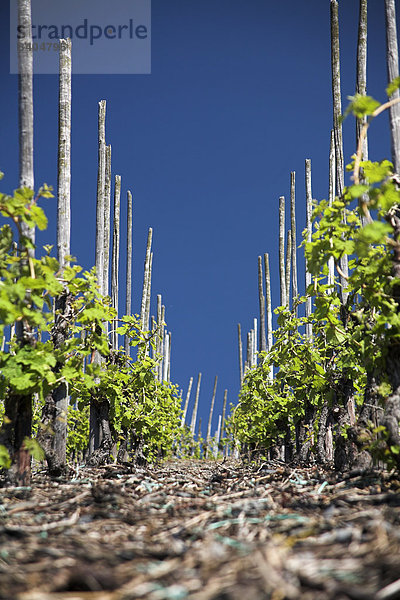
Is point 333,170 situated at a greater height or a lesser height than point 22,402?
greater

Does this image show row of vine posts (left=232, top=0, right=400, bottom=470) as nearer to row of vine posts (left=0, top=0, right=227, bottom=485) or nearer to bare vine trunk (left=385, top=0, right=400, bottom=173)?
bare vine trunk (left=385, top=0, right=400, bottom=173)

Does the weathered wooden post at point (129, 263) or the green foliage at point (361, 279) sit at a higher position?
the weathered wooden post at point (129, 263)

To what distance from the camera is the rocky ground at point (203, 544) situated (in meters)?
1.57

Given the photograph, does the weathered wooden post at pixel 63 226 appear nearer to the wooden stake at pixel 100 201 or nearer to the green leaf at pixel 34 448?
the green leaf at pixel 34 448

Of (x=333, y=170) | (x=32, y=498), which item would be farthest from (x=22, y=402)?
(x=333, y=170)

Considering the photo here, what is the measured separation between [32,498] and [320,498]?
1643 millimetres

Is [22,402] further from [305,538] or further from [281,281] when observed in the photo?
[281,281]

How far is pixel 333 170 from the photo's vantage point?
9.31m

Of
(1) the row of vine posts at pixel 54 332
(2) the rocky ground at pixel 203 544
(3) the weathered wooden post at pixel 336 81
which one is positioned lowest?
(2) the rocky ground at pixel 203 544

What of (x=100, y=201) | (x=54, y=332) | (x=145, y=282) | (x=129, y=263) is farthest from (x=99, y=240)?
(x=145, y=282)

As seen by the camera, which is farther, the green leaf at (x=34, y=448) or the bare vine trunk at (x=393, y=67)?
the bare vine trunk at (x=393, y=67)

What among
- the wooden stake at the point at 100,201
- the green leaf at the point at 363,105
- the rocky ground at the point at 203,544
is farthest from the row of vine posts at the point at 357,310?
the wooden stake at the point at 100,201

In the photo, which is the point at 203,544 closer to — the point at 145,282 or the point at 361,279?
the point at 361,279

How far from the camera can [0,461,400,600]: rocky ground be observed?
1.57 m
